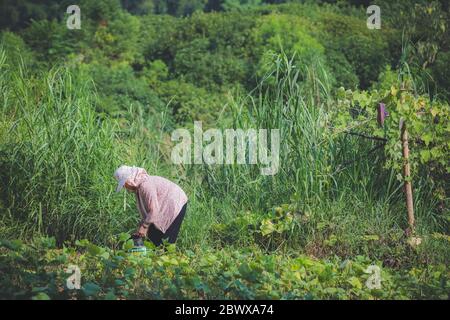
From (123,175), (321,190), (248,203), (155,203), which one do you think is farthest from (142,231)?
(321,190)

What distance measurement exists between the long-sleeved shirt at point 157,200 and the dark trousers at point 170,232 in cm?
5

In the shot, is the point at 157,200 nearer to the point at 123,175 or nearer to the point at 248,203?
the point at 123,175

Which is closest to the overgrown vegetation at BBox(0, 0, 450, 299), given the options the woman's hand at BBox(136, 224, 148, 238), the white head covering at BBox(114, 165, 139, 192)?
the woman's hand at BBox(136, 224, 148, 238)

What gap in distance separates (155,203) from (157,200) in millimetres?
96

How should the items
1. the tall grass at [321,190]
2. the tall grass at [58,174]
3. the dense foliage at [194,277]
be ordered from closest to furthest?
the dense foliage at [194,277] < the tall grass at [321,190] < the tall grass at [58,174]

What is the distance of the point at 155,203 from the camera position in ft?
22.2

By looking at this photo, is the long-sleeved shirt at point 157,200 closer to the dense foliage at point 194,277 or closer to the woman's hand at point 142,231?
the woman's hand at point 142,231

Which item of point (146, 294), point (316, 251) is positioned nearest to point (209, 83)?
point (316, 251)

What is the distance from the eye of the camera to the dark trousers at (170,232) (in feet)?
22.7

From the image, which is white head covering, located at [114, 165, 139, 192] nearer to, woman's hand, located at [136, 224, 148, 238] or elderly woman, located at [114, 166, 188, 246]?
elderly woman, located at [114, 166, 188, 246]

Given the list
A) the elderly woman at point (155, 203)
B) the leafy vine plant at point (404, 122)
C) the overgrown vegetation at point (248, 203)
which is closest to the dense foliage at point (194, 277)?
the overgrown vegetation at point (248, 203)

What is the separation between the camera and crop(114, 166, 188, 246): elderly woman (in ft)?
22.2
